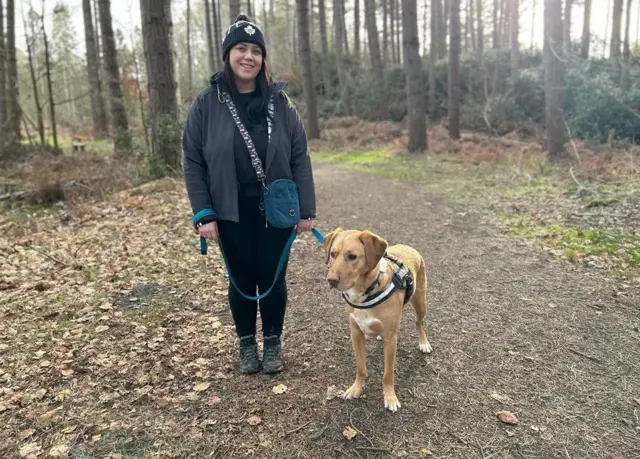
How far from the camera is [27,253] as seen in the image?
21.3 feet

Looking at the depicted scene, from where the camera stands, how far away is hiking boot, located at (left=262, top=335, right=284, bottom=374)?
3.63m

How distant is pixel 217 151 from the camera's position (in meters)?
3.10

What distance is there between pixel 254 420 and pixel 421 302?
1.60m

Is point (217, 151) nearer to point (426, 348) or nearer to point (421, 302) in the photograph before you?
point (421, 302)

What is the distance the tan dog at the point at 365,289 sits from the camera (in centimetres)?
299

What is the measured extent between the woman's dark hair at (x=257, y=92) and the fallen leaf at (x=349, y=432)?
7.08 feet

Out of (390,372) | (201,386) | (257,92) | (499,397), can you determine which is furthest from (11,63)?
(499,397)

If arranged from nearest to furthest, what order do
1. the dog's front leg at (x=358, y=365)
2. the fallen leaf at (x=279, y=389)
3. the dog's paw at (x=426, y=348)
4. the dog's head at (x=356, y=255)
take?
1. the dog's head at (x=356, y=255)
2. the dog's front leg at (x=358, y=365)
3. the fallen leaf at (x=279, y=389)
4. the dog's paw at (x=426, y=348)

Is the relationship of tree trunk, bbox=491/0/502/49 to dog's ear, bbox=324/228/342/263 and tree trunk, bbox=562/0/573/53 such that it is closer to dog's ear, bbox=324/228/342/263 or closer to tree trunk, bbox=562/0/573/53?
tree trunk, bbox=562/0/573/53

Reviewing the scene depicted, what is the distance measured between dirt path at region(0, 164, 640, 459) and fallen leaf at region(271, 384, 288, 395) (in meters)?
0.06

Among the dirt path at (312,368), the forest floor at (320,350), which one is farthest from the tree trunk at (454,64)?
the dirt path at (312,368)

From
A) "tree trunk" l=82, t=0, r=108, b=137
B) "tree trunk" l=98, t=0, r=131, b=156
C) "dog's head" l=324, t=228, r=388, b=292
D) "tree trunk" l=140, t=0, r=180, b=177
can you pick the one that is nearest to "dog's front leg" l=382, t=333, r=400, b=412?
"dog's head" l=324, t=228, r=388, b=292

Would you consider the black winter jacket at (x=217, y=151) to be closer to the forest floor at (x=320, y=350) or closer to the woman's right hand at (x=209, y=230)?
the woman's right hand at (x=209, y=230)

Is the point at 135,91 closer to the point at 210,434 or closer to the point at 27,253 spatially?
the point at 27,253
